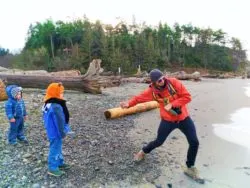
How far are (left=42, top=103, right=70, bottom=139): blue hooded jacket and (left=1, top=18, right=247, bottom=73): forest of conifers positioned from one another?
3848 cm

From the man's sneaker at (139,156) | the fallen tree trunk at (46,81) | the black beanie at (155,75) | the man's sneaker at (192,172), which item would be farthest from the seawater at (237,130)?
the fallen tree trunk at (46,81)

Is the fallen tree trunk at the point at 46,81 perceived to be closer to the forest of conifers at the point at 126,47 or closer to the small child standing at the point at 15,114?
the small child standing at the point at 15,114

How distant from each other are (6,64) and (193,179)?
61.9 meters

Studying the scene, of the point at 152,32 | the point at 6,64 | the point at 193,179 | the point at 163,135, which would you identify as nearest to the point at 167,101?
the point at 163,135

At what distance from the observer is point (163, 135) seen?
236 inches

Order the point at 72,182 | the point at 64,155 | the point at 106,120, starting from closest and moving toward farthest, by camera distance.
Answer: the point at 72,182
the point at 64,155
the point at 106,120

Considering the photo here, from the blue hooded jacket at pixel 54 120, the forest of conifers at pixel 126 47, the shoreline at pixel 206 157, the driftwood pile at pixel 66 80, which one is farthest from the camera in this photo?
the forest of conifers at pixel 126 47

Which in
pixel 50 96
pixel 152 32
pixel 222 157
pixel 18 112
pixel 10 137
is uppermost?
pixel 152 32

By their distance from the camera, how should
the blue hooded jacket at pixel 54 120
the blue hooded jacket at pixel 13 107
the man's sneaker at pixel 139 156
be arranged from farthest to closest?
the blue hooded jacket at pixel 13 107, the man's sneaker at pixel 139 156, the blue hooded jacket at pixel 54 120

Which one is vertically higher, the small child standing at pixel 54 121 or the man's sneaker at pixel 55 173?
the small child standing at pixel 54 121

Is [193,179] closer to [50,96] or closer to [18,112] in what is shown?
[50,96]

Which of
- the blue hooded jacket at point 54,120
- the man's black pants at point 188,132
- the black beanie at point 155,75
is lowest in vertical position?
the man's black pants at point 188,132

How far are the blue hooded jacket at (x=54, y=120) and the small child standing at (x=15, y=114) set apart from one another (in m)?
1.60

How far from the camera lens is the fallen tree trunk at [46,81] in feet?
46.3
